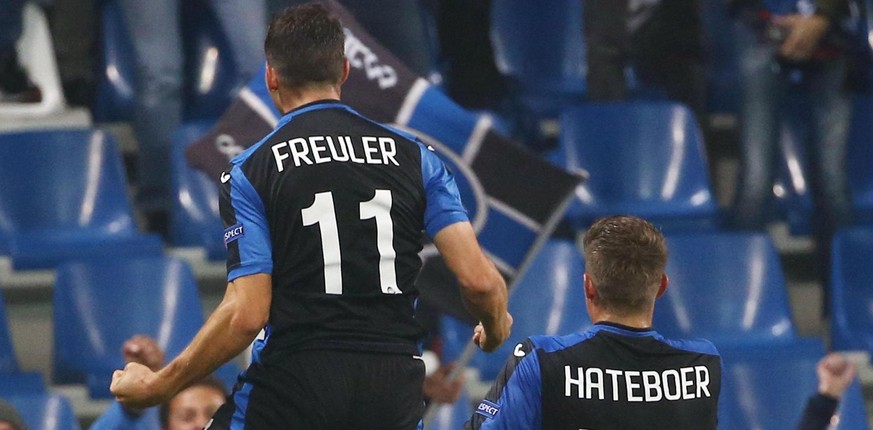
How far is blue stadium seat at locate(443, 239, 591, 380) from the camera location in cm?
603

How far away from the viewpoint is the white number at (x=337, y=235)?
325 cm

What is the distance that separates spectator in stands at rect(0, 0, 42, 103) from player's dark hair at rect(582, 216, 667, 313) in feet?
12.9

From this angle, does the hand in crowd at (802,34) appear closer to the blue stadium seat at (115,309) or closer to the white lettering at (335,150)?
the blue stadium seat at (115,309)

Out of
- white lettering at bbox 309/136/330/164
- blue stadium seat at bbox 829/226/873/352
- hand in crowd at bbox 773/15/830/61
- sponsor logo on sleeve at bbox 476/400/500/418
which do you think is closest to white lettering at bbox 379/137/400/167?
white lettering at bbox 309/136/330/164

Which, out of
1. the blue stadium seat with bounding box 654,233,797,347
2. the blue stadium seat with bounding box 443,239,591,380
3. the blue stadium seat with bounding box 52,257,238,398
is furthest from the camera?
the blue stadium seat with bounding box 654,233,797,347

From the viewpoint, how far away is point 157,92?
649 cm

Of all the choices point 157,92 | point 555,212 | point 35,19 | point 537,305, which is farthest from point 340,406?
point 35,19

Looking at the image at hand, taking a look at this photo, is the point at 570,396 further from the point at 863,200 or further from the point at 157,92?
the point at 863,200

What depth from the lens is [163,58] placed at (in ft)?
21.1

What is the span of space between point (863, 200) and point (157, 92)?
2.97 metres

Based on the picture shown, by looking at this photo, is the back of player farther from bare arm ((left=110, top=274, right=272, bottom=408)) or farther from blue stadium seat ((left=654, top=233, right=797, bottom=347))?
blue stadium seat ((left=654, top=233, right=797, bottom=347))

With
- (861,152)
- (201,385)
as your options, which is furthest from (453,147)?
(861,152)

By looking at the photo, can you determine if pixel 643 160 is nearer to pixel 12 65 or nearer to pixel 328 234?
pixel 12 65

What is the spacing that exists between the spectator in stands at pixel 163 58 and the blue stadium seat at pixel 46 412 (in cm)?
177
